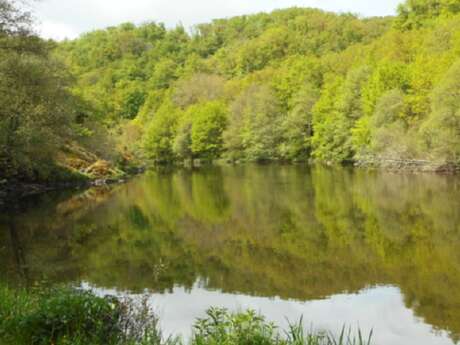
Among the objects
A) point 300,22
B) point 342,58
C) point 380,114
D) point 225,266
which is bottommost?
point 225,266

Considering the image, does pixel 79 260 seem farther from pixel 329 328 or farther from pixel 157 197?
pixel 157 197

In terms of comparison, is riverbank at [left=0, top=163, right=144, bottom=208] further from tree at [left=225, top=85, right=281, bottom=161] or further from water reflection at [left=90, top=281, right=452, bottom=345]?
tree at [left=225, top=85, right=281, bottom=161]

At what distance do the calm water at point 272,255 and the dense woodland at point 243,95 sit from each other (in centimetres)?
871

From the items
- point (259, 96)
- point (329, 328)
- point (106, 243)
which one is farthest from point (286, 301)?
point (259, 96)

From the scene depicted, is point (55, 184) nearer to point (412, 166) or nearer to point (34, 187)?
point (34, 187)

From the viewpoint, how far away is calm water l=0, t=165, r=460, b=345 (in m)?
12.1

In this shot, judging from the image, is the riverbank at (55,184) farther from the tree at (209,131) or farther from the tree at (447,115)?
the tree at (209,131)

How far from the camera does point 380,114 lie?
54656 mm

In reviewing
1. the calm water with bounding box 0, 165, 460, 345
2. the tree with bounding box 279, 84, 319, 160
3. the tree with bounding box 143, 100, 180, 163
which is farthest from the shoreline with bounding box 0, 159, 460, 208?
the tree with bounding box 143, 100, 180, 163

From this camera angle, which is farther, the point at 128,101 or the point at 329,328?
the point at 128,101

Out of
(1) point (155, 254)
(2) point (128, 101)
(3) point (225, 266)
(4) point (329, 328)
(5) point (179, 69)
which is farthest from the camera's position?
(5) point (179, 69)

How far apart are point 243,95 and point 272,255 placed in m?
72.5

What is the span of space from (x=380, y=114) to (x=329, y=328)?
152 ft

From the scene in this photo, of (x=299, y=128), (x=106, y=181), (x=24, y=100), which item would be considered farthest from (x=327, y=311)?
(x=299, y=128)
